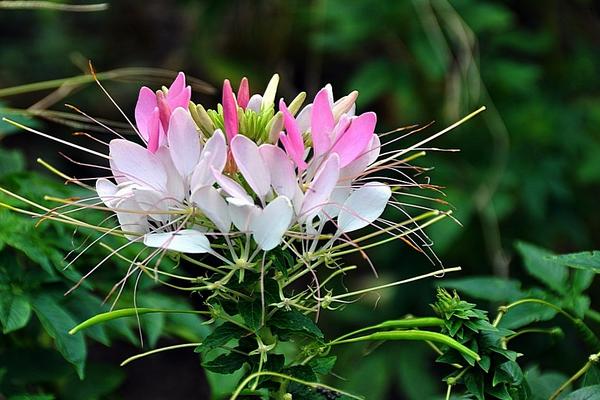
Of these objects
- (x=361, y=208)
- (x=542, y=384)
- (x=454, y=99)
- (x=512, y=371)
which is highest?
(x=361, y=208)

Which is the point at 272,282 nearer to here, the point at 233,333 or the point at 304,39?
the point at 233,333

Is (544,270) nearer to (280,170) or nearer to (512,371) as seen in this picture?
(512,371)

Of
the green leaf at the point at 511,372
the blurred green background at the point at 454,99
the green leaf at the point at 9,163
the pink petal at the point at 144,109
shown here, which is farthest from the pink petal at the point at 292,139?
the blurred green background at the point at 454,99

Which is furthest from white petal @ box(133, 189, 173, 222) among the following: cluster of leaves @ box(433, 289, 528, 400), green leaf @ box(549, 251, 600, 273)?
green leaf @ box(549, 251, 600, 273)

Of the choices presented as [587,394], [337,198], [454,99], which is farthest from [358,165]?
[454,99]

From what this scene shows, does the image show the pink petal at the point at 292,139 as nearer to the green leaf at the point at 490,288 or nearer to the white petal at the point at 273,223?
the white petal at the point at 273,223

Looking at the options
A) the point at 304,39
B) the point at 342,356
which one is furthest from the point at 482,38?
the point at 342,356
